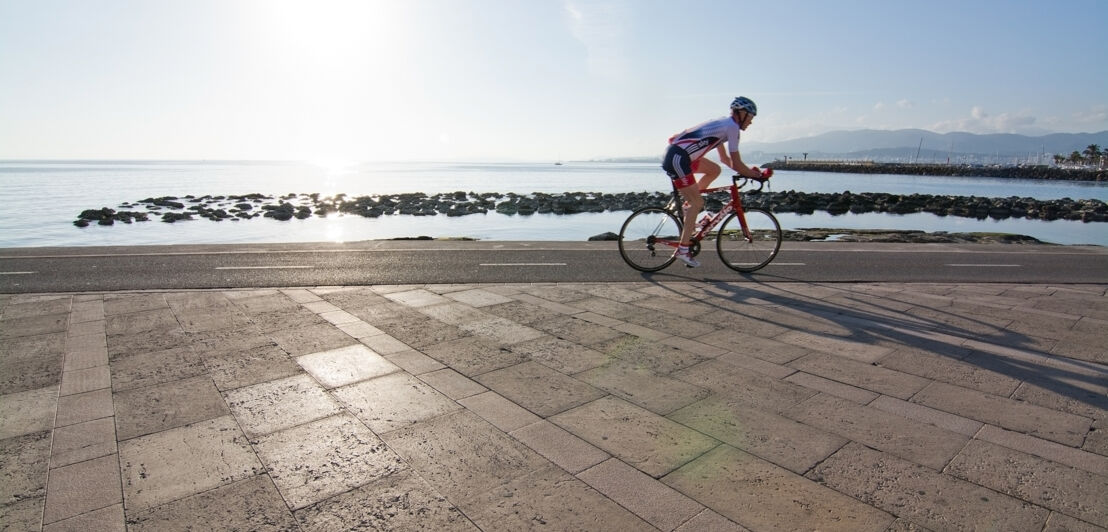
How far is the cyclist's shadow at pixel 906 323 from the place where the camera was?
14.0 ft

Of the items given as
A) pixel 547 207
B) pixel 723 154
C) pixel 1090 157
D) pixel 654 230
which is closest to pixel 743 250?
pixel 654 230

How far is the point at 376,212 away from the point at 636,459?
39.0 meters

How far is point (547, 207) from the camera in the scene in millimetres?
41938

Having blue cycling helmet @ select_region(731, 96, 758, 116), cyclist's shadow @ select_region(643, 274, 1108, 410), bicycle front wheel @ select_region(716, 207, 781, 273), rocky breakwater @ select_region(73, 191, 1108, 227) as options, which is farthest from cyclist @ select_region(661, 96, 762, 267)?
rocky breakwater @ select_region(73, 191, 1108, 227)

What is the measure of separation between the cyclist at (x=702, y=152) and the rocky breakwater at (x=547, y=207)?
102 ft

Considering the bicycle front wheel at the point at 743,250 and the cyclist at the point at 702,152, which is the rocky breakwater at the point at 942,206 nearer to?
the bicycle front wheel at the point at 743,250

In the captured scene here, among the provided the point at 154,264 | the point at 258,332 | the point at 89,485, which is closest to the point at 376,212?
the point at 154,264

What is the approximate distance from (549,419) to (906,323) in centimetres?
422

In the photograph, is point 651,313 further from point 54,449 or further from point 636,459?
point 54,449

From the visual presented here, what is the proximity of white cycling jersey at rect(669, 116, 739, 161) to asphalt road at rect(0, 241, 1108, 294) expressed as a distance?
6.05ft

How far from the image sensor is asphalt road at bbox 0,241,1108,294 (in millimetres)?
8117

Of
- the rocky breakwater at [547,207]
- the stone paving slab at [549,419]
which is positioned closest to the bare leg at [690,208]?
the stone paving slab at [549,419]

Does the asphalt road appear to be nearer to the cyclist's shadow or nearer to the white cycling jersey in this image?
the cyclist's shadow

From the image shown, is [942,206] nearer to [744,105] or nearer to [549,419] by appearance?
[744,105]
